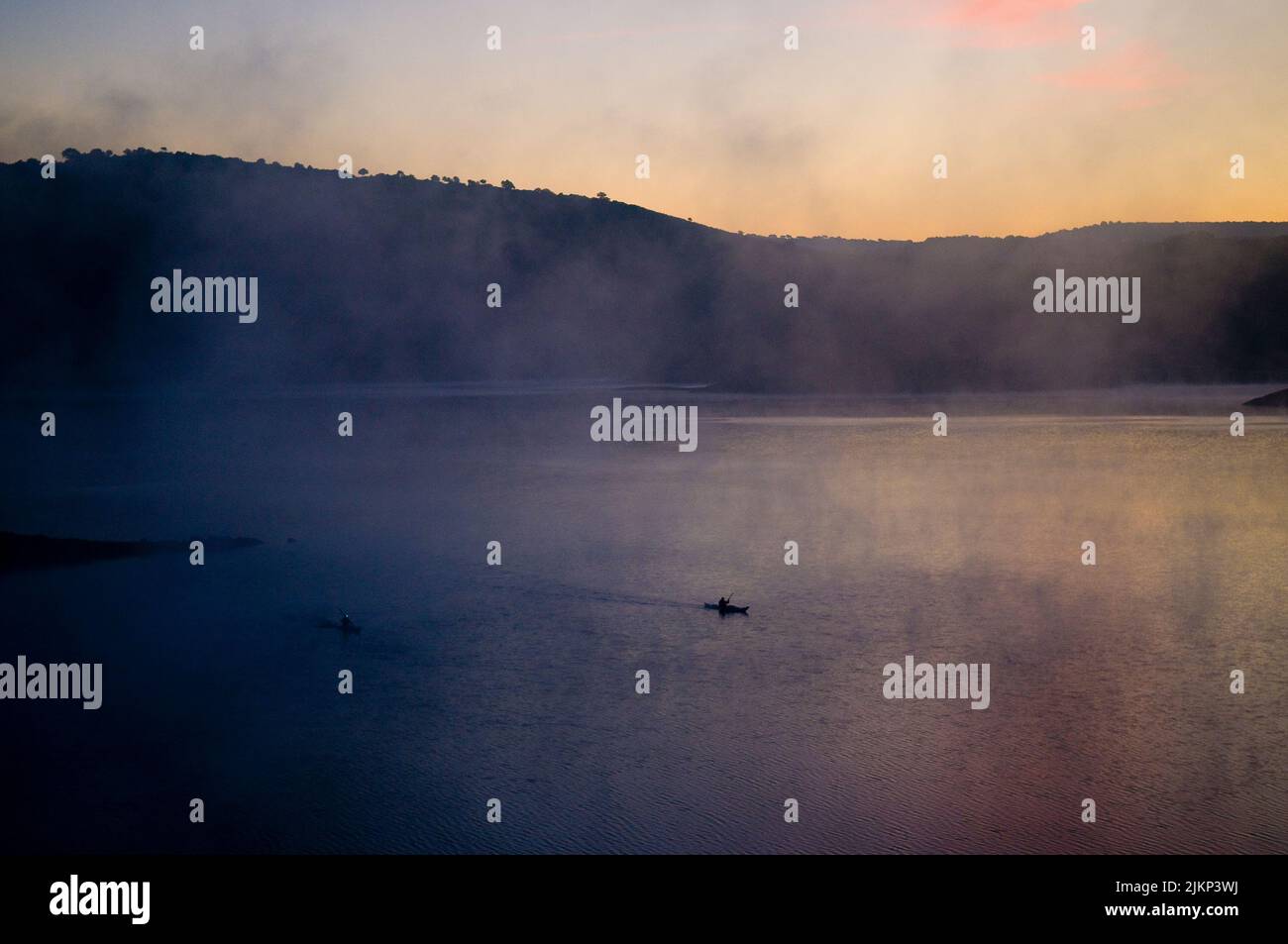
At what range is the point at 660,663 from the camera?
9.95 meters

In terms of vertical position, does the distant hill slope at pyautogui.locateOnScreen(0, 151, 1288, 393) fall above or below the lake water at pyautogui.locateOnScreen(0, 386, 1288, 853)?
above

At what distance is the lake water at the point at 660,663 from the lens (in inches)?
272

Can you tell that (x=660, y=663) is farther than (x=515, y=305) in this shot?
No

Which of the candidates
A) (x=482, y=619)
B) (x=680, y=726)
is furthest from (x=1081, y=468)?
(x=680, y=726)

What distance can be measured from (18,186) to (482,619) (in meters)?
43.4

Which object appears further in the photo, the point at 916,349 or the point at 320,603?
the point at 916,349

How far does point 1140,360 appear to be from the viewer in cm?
5150

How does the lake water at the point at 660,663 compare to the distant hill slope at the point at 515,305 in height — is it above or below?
below

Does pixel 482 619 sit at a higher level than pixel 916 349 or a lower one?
lower

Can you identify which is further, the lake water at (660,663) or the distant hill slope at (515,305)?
the distant hill slope at (515,305)

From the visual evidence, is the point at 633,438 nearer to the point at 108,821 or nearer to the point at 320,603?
the point at 320,603

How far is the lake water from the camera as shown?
690 centimetres
